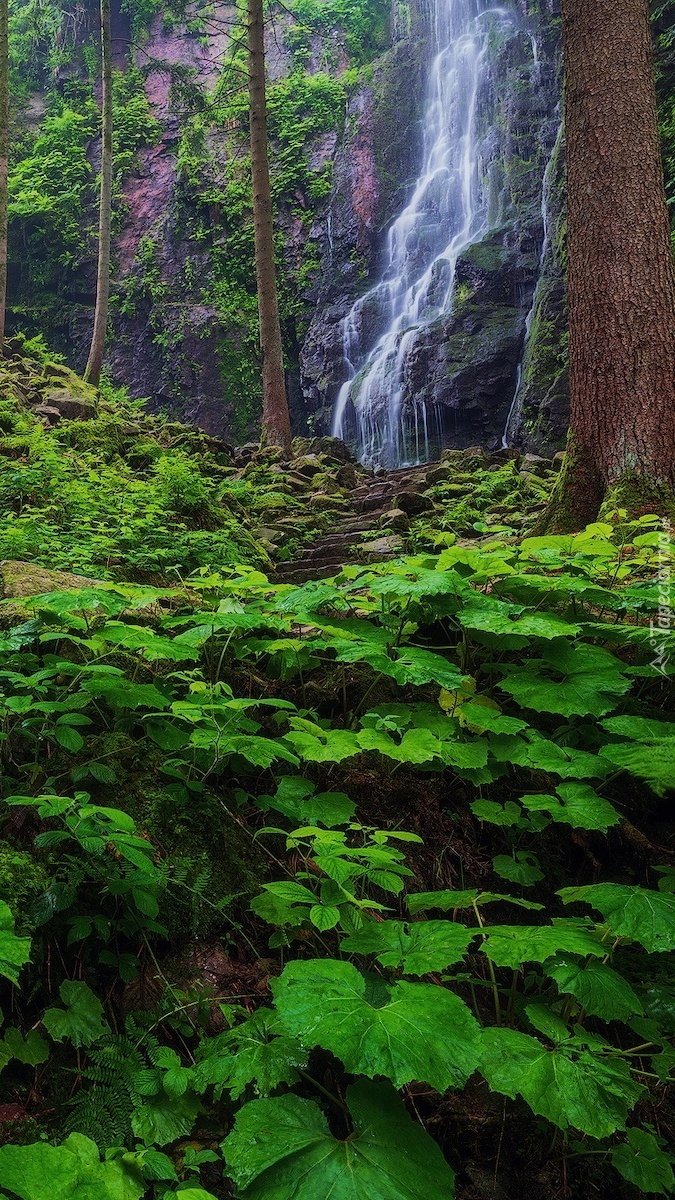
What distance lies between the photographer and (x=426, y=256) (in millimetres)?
17734

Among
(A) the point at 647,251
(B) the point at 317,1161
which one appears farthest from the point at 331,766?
(A) the point at 647,251

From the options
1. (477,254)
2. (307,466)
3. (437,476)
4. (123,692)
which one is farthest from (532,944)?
(477,254)

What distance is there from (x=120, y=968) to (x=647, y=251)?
4.45 metres

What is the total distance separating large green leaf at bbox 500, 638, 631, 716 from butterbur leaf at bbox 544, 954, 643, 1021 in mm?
670

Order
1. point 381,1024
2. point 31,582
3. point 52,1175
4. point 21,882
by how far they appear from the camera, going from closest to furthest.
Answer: point 52,1175 < point 381,1024 < point 21,882 < point 31,582

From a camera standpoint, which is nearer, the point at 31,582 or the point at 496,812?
the point at 496,812

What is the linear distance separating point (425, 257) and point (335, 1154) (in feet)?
64.3

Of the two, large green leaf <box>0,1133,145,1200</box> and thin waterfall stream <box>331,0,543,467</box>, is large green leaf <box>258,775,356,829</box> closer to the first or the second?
large green leaf <box>0,1133,145,1200</box>

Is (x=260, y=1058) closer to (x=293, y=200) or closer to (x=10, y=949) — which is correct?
(x=10, y=949)

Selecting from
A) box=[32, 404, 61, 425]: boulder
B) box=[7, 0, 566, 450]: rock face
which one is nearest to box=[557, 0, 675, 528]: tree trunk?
box=[32, 404, 61, 425]: boulder

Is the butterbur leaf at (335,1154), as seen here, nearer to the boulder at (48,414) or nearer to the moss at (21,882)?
the moss at (21,882)

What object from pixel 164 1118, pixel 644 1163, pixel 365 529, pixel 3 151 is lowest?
pixel 644 1163

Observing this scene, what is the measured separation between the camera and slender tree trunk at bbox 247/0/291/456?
9750mm

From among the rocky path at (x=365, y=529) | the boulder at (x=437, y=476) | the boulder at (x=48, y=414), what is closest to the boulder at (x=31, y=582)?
the rocky path at (x=365, y=529)
